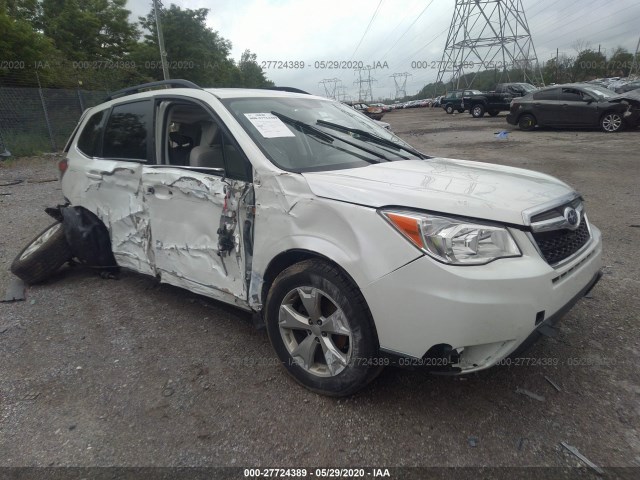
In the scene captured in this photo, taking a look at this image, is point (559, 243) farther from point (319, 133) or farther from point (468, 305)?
point (319, 133)

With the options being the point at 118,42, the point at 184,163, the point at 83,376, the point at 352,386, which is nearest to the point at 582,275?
the point at 352,386

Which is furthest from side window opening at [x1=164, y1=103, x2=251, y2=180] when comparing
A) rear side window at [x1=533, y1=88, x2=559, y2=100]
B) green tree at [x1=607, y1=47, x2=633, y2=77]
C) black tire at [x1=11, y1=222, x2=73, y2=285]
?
green tree at [x1=607, y1=47, x2=633, y2=77]

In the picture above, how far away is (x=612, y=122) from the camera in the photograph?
1412cm

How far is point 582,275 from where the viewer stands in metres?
2.36

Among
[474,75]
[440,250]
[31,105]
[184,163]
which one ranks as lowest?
[440,250]

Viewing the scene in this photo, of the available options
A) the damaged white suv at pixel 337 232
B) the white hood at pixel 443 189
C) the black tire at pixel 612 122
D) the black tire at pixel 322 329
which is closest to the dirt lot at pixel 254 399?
the black tire at pixel 322 329

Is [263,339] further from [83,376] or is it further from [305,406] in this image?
[83,376]

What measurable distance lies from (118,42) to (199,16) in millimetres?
6539

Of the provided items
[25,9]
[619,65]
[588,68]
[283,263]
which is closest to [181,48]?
[25,9]

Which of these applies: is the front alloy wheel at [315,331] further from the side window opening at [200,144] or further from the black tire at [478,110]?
the black tire at [478,110]

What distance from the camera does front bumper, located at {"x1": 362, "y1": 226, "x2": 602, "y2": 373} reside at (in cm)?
193

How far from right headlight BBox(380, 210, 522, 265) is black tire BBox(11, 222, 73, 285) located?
367 centimetres

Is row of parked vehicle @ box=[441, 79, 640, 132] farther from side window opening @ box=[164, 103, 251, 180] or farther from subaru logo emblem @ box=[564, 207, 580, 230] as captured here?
side window opening @ box=[164, 103, 251, 180]

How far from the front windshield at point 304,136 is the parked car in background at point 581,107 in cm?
1406
